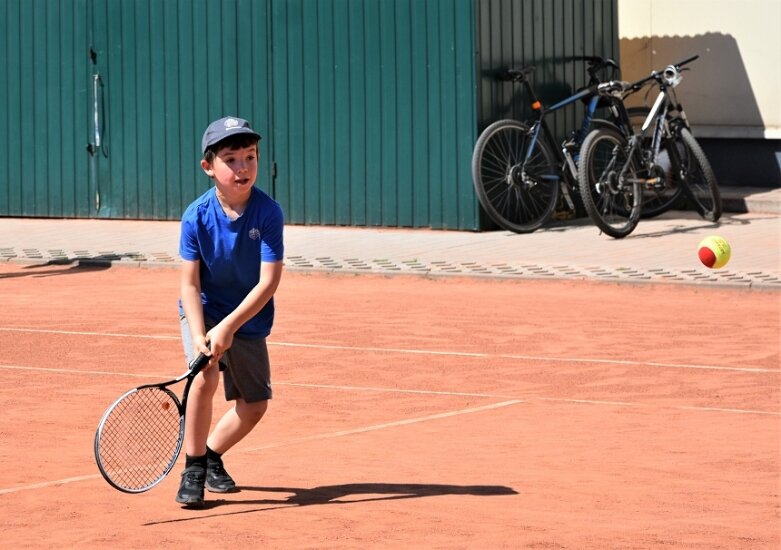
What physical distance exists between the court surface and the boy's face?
1238mm

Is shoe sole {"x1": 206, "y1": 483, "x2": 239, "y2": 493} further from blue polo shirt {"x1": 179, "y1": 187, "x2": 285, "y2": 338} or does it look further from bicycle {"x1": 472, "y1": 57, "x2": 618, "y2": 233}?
bicycle {"x1": 472, "y1": 57, "x2": 618, "y2": 233}

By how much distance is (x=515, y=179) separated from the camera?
56.5 ft

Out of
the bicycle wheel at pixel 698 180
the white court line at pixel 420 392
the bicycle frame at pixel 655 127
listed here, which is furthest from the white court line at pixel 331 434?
the bicycle wheel at pixel 698 180

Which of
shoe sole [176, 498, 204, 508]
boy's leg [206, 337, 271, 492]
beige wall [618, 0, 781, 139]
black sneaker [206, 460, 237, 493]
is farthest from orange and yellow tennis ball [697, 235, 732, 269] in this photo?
shoe sole [176, 498, 204, 508]

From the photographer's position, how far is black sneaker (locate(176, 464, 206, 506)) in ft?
22.1

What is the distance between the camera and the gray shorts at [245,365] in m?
6.93

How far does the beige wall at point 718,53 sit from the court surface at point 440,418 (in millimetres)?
6662

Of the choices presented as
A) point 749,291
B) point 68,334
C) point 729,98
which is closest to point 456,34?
point 729,98

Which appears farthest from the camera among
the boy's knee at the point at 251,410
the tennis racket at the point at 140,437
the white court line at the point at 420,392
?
the white court line at the point at 420,392

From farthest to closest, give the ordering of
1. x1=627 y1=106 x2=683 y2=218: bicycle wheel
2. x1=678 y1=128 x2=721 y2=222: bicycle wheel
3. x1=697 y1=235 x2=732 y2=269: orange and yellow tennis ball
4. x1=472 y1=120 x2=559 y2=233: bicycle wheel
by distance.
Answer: x1=627 y1=106 x2=683 y2=218: bicycle wheel < x1=678 y1=128 x2=721 y2=222: bicycle wheel < x1=472 y1=120 x2=559 y2=233: bicycle wheel < x1=697 y1=235 x2=732 y2=269: orange and yellow tennis ball

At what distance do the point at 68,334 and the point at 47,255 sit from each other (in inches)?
193

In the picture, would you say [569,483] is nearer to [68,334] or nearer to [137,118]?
[68,334]

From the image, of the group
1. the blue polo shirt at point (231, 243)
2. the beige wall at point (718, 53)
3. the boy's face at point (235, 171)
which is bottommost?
the blue polo shirt at point (231, 243)

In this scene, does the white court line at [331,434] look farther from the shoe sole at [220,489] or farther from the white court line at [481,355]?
the white court line at [481,355]
